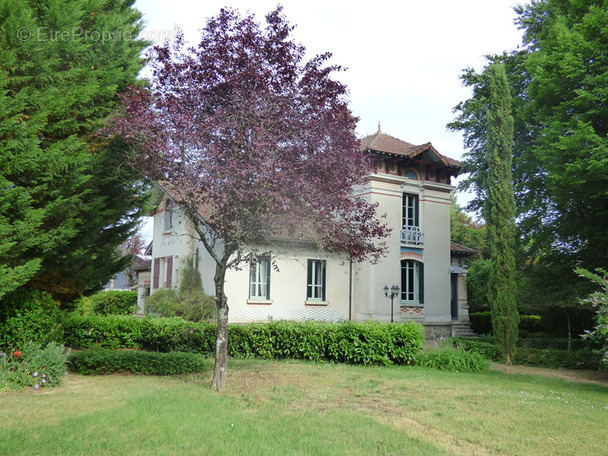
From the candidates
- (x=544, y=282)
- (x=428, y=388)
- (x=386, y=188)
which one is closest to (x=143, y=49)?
(x=428, y=388)

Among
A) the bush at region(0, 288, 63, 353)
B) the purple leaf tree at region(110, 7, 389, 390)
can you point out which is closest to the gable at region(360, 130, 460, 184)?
the purple leaf tree at region(110, 7, 389, 390)

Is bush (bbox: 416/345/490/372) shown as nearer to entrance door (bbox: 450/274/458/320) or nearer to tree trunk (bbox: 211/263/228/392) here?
tree trunk (bbox: 211/263/228/392)

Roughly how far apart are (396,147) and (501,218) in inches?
350

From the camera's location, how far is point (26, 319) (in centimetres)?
1002

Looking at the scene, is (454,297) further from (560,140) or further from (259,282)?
(560,140)

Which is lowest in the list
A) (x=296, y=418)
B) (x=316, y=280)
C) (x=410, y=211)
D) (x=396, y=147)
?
(x=296, y=418)

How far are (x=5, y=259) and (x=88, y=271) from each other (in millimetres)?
2282

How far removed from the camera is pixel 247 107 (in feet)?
29.7

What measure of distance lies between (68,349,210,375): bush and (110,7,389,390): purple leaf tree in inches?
76.8

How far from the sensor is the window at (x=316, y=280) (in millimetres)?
21297

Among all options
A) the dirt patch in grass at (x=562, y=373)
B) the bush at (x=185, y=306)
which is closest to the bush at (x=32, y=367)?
the bush at (x=185, y=306)

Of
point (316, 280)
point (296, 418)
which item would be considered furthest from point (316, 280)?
point (296, 418)

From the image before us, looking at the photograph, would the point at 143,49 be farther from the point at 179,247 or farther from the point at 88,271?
the point at 179,247

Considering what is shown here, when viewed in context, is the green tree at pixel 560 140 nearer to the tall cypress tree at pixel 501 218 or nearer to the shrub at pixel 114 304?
the tall cypress tree at pixel 501 218
